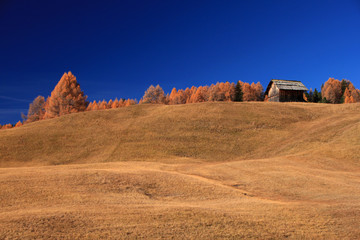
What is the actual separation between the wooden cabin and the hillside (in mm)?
18831

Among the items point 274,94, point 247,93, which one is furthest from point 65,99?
point 247,93

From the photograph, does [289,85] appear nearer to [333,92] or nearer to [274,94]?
[274,94]

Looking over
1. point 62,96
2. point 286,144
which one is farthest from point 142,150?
point 62,96

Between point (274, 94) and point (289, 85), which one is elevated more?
point (289, 85)

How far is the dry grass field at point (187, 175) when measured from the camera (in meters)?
8.61

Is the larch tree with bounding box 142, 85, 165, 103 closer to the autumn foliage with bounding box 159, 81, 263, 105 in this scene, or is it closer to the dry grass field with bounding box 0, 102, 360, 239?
the autumn foliage with bounding box 159, 81, 263, 105

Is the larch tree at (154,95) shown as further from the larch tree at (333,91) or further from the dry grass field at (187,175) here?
the larch tree at (333,91)

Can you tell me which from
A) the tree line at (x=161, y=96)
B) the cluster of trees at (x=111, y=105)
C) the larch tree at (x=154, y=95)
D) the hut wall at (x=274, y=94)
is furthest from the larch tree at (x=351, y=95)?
the cluster of trees at (x=111, y=105)

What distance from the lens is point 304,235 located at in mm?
8781

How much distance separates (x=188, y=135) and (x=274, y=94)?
41.3 metres

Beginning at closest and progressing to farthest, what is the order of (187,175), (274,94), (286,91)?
(187,175)
(286,91)
(274,94)

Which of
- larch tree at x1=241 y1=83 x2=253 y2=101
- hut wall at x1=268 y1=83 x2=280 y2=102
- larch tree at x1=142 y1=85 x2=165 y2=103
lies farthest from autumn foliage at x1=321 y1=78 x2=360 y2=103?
larch tree at x1=142 y1=85 x2=165 y2=103

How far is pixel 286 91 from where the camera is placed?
69.9 m

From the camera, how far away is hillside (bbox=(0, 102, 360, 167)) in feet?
109
